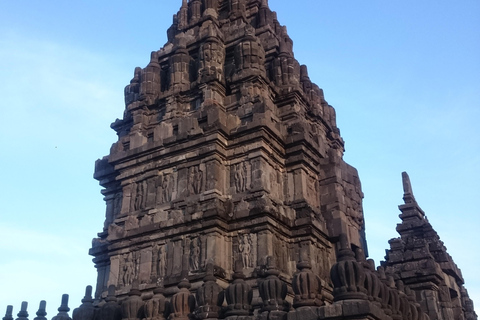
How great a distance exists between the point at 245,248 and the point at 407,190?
1061 centimetres

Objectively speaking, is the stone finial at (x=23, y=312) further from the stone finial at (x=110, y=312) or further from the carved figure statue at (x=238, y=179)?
the carved figure statue at (x=238, y=179)

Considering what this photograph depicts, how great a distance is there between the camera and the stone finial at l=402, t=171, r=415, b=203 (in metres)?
25.6

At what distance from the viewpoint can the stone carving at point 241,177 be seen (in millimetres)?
20672

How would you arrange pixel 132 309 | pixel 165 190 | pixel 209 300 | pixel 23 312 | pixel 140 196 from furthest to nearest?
pixel 23 312
pixel 140 196
pixel 165 190
pixel 132 309
pixel 209 300

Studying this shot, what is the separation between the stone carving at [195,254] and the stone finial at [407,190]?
11.2 metres

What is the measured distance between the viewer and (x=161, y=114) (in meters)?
25.3

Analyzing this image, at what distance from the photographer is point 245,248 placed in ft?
63.1

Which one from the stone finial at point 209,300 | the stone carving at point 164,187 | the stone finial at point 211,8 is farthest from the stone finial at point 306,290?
the stone finial at point 211,8

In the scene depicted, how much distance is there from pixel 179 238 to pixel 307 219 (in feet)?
15.6

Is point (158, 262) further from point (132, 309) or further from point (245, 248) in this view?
point (132, 309)

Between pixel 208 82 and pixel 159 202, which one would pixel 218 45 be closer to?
pixel 208 82

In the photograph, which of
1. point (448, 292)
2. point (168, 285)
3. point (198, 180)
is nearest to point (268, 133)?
point (198, 180)

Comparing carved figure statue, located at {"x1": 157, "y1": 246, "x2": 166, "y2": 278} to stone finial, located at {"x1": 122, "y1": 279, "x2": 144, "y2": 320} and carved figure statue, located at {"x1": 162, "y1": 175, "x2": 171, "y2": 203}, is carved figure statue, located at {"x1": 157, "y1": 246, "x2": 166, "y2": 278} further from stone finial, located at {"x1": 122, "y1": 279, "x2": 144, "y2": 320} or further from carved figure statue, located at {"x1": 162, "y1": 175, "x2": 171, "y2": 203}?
stone finial, located at {"x1": 122, "y1": 279, "x2": 144, "y2": 320}

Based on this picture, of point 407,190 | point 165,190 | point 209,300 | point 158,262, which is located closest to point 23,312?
point 158,262
